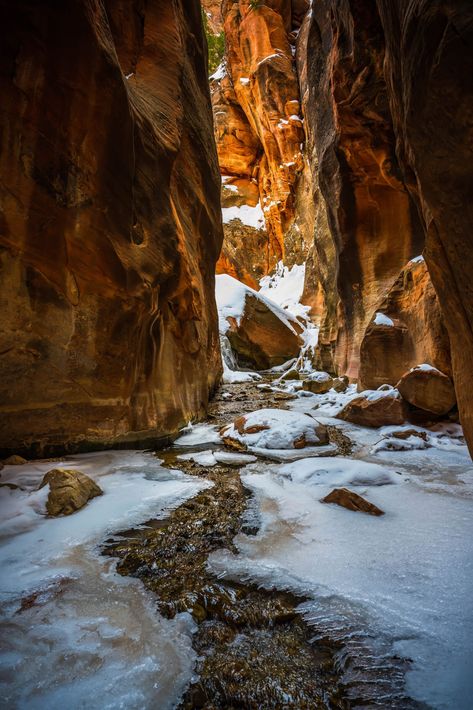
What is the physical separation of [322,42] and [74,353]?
14613 millimetres

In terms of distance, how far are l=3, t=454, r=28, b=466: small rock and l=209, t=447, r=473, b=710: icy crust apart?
262 centimetres

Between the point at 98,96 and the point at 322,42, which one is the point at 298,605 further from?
the point at 322,42

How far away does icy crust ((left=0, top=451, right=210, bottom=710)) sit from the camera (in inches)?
46.7

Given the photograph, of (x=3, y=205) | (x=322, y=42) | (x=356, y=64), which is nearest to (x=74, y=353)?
(x=3, y=205)

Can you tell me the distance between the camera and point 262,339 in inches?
811

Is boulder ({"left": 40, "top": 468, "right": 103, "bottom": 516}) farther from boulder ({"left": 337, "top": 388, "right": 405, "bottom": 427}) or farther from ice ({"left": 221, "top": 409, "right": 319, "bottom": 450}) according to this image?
boulder ({"left": 337, "top": 388, "right": 405, "bottom": 427})

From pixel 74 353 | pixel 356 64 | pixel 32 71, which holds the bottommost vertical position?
pixel 74 353

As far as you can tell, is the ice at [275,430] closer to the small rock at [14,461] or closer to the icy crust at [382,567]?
the icy crust at [382,567]

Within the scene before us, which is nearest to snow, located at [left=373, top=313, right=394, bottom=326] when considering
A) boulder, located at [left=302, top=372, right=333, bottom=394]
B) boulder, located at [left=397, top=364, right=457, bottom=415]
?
boulder, located at [left=397, top=364, right=457, bottom=415]

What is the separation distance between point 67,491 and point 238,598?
1712mm

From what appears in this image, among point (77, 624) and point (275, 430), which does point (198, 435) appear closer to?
point (275, 430)

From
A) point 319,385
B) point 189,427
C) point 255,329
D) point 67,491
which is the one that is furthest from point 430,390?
point 255,329

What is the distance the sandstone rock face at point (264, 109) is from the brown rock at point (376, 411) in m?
21.7

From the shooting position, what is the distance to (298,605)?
167 centimetres
